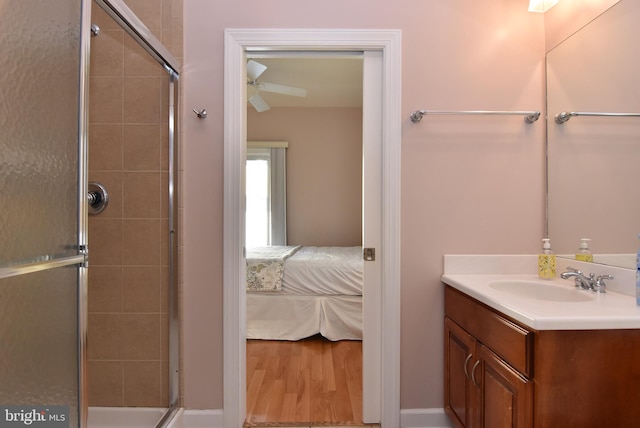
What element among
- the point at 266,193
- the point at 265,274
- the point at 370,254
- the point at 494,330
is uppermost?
the point at 266,193

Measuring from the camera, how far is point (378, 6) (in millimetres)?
1774

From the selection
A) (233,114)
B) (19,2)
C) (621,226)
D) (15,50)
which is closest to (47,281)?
(15,50)

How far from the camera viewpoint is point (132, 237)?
1723mm

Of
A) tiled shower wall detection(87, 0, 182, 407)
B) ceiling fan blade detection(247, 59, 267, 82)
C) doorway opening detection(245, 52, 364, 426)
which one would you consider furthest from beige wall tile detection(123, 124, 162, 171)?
ceiling fan blade detection(247, 59, 267, 82)

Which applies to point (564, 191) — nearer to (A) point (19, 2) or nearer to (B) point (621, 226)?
(B) point (621, 226)

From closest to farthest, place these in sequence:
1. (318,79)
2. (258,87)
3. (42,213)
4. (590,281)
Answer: (42,213) < (590,281) < (258,87) < (318,79)

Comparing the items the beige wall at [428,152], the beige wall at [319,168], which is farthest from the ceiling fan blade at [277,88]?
the beige wall at [428,152]

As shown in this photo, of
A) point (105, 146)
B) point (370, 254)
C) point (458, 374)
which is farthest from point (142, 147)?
point (458, 374)

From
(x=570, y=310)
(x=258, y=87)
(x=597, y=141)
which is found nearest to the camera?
(x=570, y=310)

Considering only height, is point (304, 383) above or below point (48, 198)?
below

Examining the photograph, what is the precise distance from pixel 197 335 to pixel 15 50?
4.58ft

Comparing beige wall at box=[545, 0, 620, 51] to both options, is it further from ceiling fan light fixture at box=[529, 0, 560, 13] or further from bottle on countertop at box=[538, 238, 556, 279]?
bottle on countertop at box=[538, 238, 556, 279]

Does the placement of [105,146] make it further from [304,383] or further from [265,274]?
[304,383]

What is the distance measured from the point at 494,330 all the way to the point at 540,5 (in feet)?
5.28
